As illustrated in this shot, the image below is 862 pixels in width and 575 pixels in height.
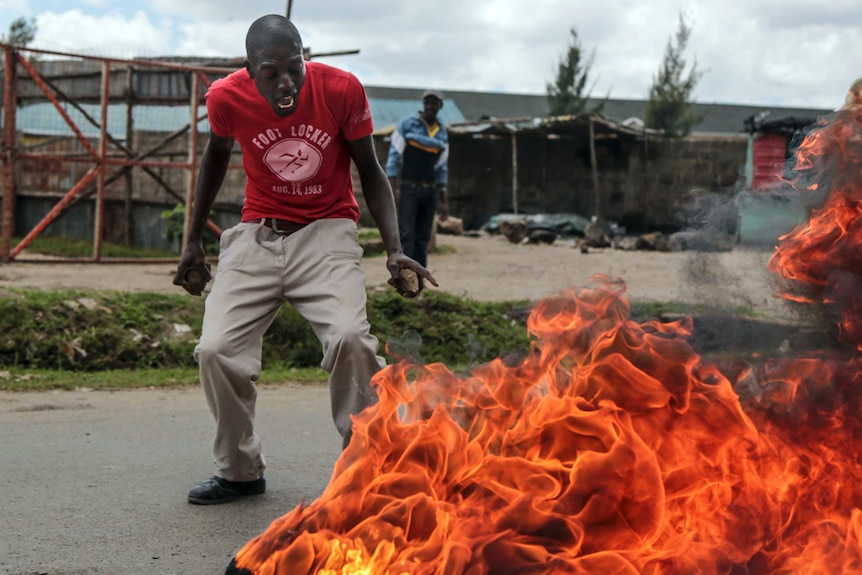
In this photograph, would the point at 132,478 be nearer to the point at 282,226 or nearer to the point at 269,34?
the point at 282,226

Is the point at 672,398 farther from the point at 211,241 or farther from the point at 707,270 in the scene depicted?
the point at 211,241

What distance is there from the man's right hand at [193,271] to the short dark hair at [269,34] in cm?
88

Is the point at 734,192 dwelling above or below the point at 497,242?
above

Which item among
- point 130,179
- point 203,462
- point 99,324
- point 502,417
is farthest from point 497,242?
point 502,417

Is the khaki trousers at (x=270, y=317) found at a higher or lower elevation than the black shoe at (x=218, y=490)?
higher

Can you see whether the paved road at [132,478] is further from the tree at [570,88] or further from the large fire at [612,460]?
the tree at [570,88]

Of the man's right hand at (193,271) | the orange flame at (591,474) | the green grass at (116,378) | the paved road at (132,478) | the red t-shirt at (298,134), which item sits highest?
the red t-shirt at (298,134)

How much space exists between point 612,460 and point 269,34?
78.6 inches

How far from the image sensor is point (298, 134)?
3895mm

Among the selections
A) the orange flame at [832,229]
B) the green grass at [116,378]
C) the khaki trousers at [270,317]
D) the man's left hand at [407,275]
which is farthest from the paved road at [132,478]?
the orange flame at [832,229]

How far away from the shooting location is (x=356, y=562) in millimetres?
2701

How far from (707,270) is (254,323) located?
5.85 ft

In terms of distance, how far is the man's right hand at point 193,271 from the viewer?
4.12m

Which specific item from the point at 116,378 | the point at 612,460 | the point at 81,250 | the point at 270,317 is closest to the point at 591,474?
the point at 612,460
